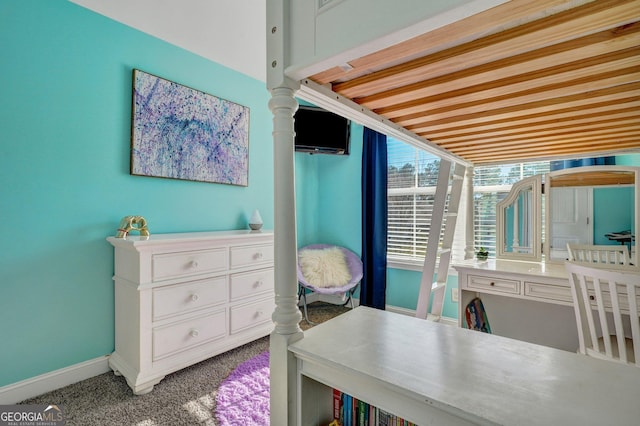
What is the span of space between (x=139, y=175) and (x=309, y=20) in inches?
80.1

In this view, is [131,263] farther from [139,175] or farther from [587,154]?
[587,154]

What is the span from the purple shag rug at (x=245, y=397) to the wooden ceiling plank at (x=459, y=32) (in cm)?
183

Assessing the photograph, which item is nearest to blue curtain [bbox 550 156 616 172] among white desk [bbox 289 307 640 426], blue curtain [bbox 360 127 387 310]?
blue curtain [bbox 360 127 387 310]

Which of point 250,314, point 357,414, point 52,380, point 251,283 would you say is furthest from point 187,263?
point 357,414

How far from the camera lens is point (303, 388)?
3.14 feet

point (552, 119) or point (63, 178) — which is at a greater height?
point (552, 119)

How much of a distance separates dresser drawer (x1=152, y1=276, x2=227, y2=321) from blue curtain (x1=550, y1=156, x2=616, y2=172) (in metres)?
2.95

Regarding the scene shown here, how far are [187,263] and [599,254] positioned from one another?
3.07 metres

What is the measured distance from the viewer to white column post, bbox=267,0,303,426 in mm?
939

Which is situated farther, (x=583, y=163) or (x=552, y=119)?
(x=583, y=163)

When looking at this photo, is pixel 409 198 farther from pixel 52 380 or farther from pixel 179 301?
pixel 52 380

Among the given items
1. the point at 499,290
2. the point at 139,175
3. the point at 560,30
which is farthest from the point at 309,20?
the point at 499,290

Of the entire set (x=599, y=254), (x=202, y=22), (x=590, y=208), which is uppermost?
(x=202, y=22)

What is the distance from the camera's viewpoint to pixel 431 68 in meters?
0.97
